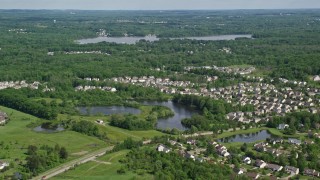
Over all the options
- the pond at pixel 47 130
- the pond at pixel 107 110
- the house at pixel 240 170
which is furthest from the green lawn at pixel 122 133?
the house at pixel 240 170

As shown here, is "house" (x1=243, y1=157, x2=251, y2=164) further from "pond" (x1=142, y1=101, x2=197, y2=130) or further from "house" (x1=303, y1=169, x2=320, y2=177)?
"pond" (x1=142, y1=101, x2=197, y2=130)

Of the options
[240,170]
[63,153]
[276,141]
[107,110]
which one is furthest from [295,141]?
[107,110]

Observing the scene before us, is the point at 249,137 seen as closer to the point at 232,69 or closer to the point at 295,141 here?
the point at 295,141

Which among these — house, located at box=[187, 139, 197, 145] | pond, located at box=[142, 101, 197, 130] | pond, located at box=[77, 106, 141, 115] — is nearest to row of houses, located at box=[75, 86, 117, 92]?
pond, located at box=[142, 101, 197, 130]

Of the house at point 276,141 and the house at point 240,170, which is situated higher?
the house at point 240,170

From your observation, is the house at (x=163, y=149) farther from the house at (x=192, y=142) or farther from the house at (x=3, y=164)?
the house at (x=3, y=164)

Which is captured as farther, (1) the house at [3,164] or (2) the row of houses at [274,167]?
(1) the house at [3,164]
